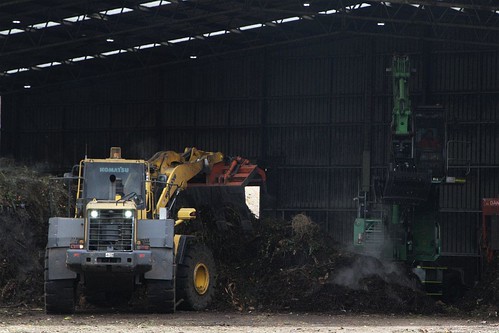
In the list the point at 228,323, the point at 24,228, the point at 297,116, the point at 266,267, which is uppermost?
the point at 297,116

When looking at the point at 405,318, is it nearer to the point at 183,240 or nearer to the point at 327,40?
the point at 183,240

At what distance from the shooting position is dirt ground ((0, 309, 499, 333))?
22172 mm

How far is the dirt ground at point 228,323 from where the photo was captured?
22.2 metres

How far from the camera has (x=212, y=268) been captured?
27578 millimetres

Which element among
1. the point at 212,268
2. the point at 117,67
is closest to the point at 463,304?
the point at 212,268

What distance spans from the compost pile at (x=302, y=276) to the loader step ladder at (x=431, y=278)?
920 millimetres

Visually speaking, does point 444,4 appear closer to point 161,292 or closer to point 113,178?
point 113,178

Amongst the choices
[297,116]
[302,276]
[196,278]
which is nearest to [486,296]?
[302,276]

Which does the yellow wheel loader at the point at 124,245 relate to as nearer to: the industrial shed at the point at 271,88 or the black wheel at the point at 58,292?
the black wheel at the point at 58,292

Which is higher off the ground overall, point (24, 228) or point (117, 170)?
point (117, 170)

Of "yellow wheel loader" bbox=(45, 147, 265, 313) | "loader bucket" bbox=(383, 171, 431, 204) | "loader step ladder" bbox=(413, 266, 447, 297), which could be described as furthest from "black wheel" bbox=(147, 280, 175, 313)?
"loader step ladder" bbox=(413, 266, 447, 297)

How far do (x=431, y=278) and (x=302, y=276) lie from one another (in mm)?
5632

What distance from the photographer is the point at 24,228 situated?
29.0 m

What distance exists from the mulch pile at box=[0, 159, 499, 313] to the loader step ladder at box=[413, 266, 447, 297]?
106cm
